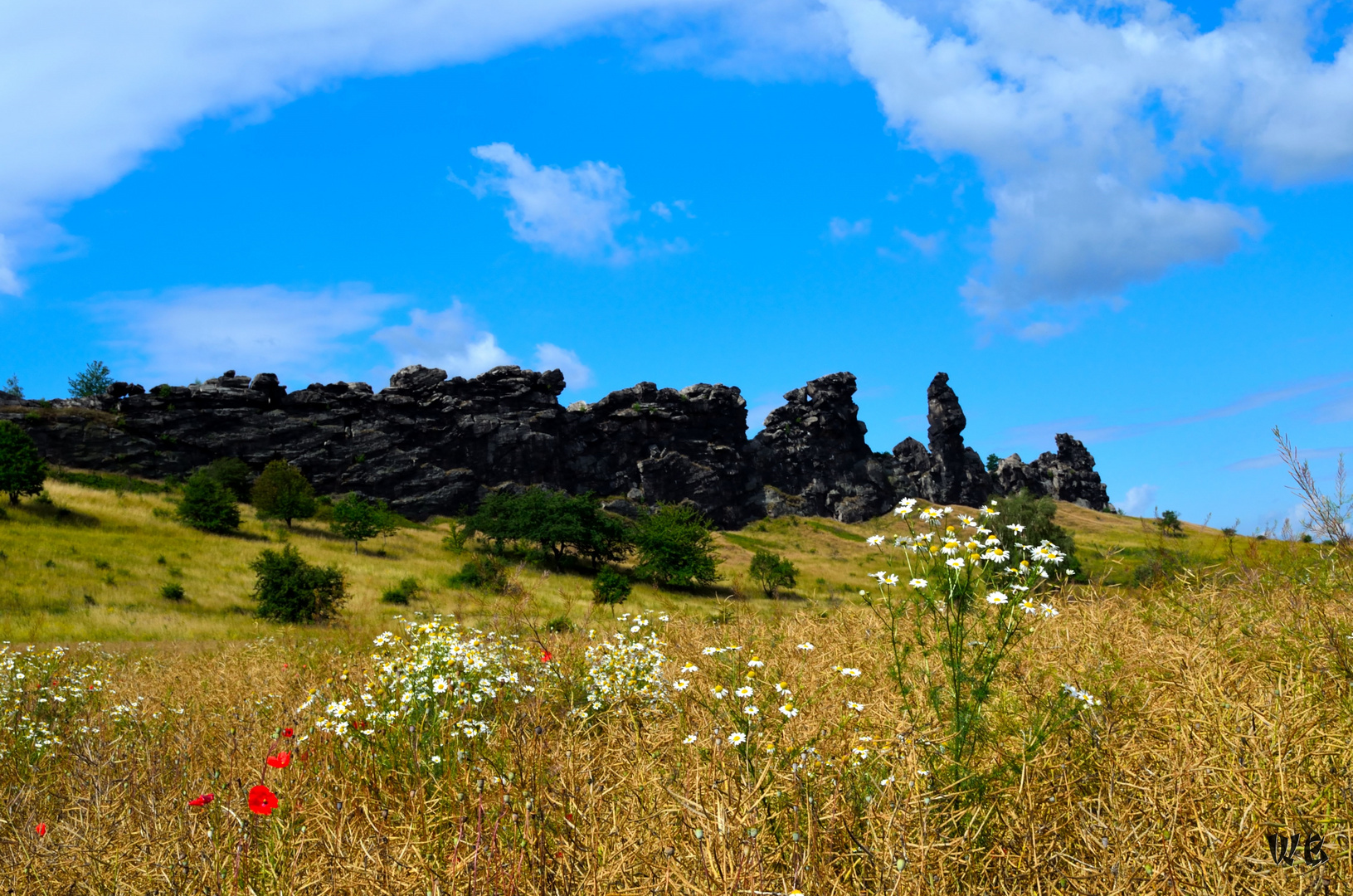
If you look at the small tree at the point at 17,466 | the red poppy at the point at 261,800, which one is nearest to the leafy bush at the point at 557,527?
the small tree at the point at 17,466

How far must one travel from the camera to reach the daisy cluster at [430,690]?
191 inches

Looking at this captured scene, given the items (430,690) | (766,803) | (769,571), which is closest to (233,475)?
(769,571)

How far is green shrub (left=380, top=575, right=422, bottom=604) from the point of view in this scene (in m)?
30.6

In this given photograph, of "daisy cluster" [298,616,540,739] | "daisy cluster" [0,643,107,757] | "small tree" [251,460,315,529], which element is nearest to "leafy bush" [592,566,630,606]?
"daisy cluster" [0,643,107,757]

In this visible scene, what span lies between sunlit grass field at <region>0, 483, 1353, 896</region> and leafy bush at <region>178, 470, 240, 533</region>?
37661 mm

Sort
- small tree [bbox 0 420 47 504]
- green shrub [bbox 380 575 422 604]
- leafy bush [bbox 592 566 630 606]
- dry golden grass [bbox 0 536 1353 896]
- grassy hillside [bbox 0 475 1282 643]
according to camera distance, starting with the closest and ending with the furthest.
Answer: dry golden grass [bbox 0 536 1353 896]
grassy hillside [bbox 0 475 1282 643]
leafy bush [bbox 592 566 630 606]
green shrub [bbox 380 575 422 604]
small tree [bbox 0 420 47 504]

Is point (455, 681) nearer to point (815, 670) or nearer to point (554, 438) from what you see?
point (815, 670)

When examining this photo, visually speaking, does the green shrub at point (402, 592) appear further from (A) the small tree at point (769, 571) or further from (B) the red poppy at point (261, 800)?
(B) the red poppy at point (261, 800)

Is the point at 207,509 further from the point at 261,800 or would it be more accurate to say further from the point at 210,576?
the point at 261,800

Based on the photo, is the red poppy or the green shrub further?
the green shrub

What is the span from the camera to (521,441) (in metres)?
80.9

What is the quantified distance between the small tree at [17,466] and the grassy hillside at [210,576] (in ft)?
4.01

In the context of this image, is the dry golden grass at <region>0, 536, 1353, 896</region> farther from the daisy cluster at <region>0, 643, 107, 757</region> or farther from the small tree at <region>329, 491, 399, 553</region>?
the small tree at <region>329, 491, 399, 553</region>

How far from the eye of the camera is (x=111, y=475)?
5756 cm
